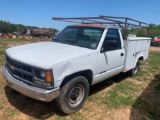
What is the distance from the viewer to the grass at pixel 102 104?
381cm

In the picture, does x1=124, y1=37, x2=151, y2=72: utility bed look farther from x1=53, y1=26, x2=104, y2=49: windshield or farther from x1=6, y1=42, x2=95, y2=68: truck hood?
x1=6, y1=42, x2=95, y2=68: truck hood

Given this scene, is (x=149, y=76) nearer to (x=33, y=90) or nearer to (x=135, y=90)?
(x=135, y=90)

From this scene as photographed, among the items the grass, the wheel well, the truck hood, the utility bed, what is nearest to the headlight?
the truck hood

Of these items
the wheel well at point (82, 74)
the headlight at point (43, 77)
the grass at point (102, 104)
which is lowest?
the grass at point (102, 104)

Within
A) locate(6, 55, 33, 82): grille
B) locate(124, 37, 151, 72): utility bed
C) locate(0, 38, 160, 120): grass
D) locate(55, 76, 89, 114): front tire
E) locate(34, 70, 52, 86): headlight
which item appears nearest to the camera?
locate(34, 70, 52, 86): headlight

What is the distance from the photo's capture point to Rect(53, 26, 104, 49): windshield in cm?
438

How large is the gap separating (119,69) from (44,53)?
251 centimetres

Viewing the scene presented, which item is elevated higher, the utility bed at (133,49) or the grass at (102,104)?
the utility bed at (133,49)

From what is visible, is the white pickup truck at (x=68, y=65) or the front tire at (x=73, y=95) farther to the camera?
the front tire at (x=73, y=95)

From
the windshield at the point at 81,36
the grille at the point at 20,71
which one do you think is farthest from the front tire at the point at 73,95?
the windshield at the point at 81,36

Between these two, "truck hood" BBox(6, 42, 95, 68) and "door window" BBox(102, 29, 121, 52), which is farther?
"door window" BBox(102, 29, 121, 52)

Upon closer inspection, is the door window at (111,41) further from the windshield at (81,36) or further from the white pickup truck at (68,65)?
the windshield at (81,36)

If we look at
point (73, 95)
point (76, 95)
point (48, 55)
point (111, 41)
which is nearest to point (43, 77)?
point (48, 55)

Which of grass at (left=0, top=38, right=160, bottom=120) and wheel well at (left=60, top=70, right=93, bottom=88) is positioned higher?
wheel well at (left=60, top=70, right=93, bottom=88)
